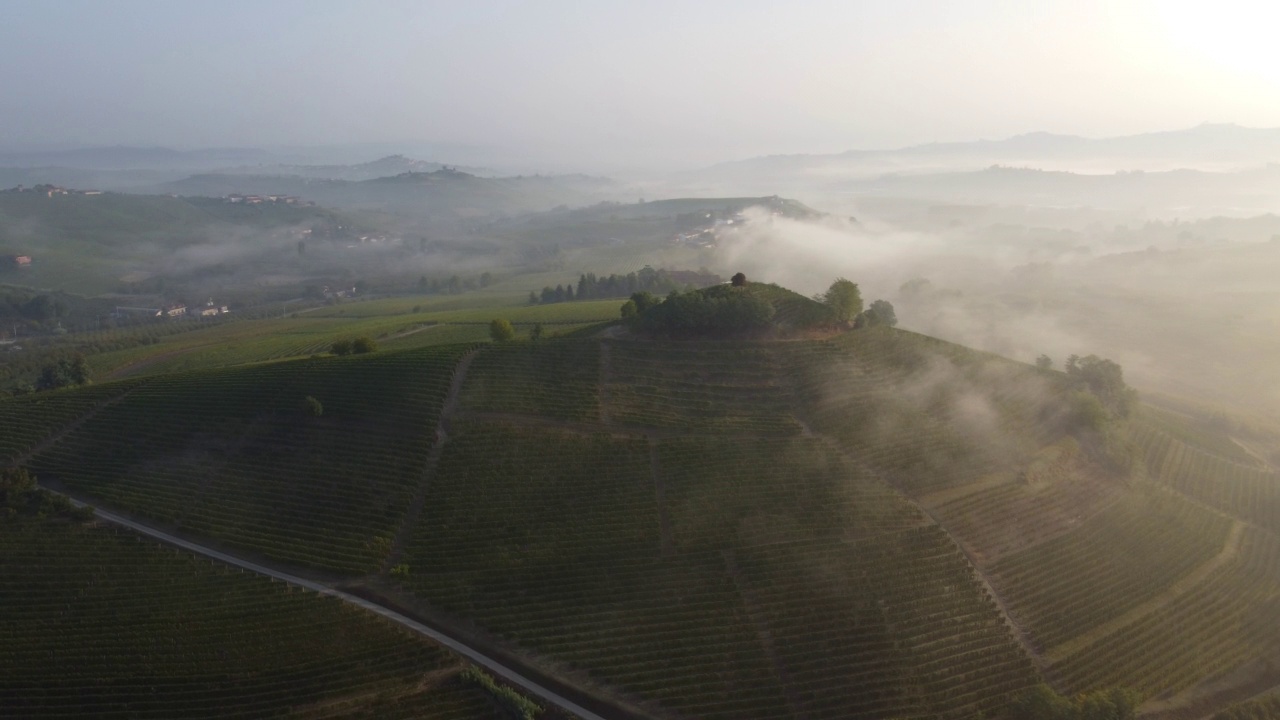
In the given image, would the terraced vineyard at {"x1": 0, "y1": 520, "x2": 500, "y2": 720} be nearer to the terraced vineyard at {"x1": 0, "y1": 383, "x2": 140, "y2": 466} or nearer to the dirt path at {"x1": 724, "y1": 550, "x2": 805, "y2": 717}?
the terraced vineyard at {"x1": 0, "y1": 383, "x2": 140, "y2": 466}

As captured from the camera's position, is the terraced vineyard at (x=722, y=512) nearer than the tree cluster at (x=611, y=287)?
Yes

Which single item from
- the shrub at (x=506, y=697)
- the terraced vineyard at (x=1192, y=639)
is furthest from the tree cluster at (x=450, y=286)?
the terraced vineyard at (x=1192, y=639)

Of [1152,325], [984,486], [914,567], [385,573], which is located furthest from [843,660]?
[1152,325]

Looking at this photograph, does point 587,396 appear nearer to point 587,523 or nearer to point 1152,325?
point 587,523

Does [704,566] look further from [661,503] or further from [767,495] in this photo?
[767,495]

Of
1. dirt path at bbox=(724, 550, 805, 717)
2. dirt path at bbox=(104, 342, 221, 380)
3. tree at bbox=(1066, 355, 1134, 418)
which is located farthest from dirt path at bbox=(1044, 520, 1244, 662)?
dirt path at bbox=(104, 342, 221, 380)

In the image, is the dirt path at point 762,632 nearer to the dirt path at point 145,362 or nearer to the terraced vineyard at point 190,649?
the terraced vineyard at point 190,649

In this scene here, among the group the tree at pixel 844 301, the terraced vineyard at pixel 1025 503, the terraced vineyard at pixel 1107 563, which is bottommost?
the terraced vineyard at pixel 1107 563
